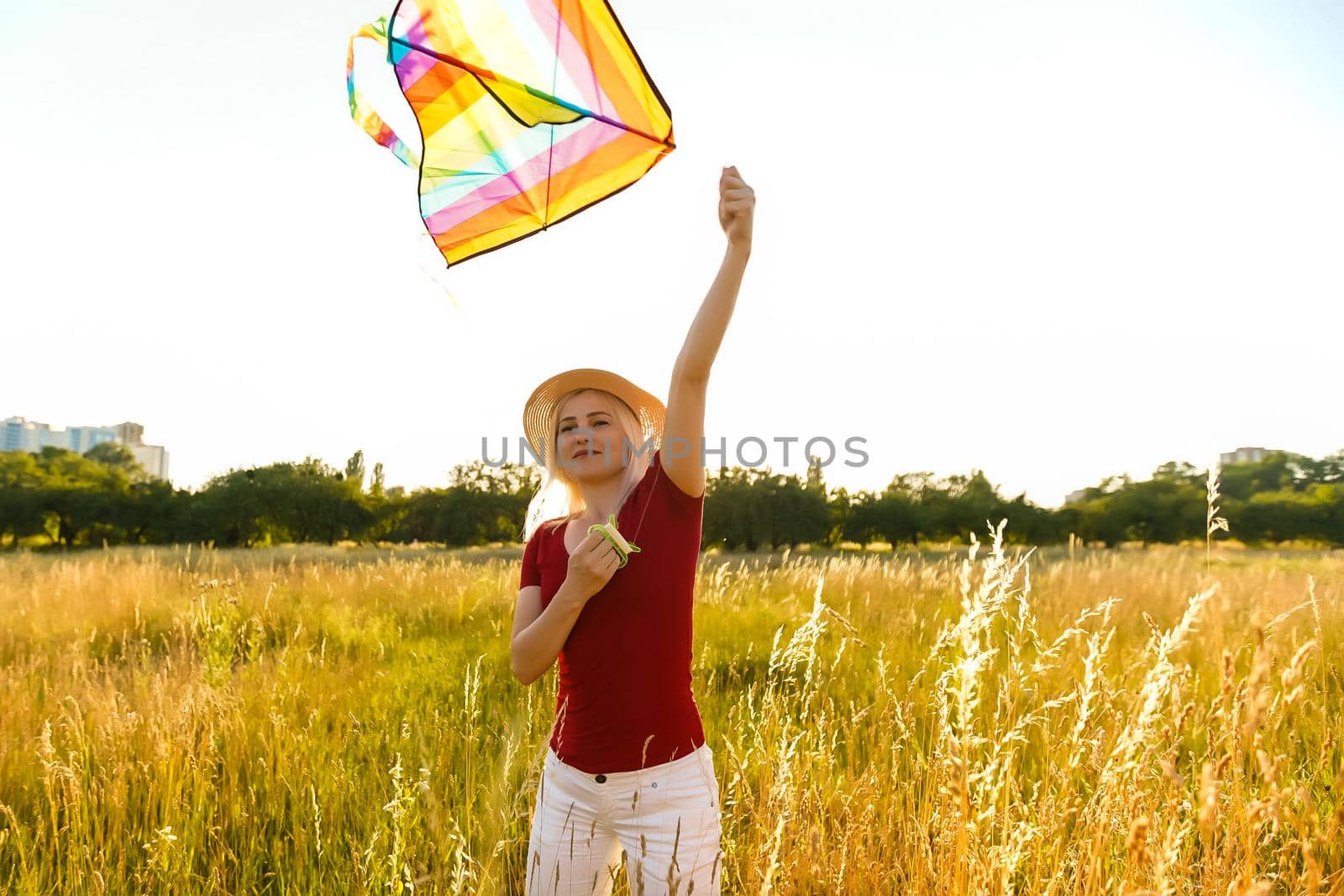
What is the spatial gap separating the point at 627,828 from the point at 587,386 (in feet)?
3.98

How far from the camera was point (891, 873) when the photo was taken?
198 cm

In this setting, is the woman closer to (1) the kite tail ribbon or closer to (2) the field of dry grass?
(2) the field of dry grass

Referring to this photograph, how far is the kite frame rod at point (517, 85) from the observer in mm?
1950

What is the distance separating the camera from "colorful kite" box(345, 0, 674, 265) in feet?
6.36

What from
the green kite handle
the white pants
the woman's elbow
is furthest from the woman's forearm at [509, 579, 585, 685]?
the white pants

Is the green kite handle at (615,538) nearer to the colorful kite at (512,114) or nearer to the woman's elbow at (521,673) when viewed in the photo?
the woman's elbow at (521,673)

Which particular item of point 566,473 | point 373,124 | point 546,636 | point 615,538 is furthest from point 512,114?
point 546,636

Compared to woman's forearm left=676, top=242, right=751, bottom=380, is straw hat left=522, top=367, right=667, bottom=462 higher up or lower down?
lower down

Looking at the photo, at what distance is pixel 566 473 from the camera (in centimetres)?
236

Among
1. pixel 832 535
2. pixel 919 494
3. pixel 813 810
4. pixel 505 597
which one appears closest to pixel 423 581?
pixel 505 597

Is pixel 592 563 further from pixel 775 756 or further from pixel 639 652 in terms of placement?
pixel 775 756

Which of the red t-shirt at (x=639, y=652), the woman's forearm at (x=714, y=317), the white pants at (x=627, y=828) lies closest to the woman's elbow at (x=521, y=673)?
the red t-shirt at (x=639, y=652)

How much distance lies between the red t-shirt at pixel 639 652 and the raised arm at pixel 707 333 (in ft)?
0.40

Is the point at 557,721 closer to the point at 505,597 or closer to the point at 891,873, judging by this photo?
the point at 891,873
